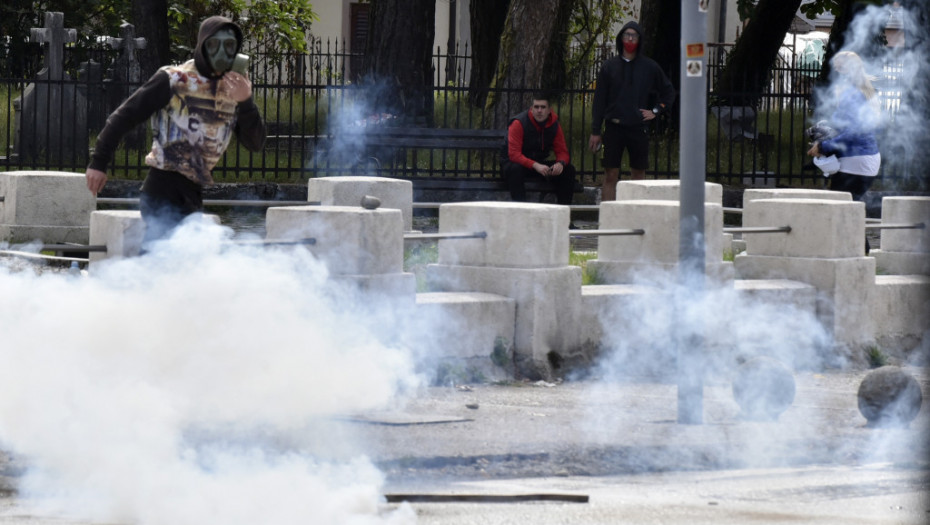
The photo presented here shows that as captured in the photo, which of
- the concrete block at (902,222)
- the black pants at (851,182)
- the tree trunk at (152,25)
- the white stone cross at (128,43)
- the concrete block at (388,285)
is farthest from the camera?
the tree trunk at (152,25)

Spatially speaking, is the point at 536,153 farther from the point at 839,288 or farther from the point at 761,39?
the point at 761,39

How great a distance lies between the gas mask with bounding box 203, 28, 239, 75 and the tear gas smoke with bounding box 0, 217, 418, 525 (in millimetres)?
669

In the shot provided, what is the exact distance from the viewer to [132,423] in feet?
18.7

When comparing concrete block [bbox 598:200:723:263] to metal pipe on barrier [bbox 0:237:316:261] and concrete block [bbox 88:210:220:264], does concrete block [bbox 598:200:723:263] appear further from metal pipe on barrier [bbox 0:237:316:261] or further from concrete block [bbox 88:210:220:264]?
concrete block [bbox 88:210:220:264]

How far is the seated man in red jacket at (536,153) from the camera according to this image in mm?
13406

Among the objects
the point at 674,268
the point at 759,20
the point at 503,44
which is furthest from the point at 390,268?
the point at 759,20

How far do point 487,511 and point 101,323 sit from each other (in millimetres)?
1779

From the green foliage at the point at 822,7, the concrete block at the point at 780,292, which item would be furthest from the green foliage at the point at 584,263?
the green foliage at the point at 822,7

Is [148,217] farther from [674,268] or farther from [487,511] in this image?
[674,268]

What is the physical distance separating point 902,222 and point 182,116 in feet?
21.4

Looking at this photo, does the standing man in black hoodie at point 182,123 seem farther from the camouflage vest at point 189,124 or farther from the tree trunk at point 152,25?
the tree trunk at point 152,25

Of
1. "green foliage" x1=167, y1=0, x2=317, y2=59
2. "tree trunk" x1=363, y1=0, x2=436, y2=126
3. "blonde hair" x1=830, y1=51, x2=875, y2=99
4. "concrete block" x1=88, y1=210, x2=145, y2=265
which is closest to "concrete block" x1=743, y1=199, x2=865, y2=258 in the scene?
"blonde hair" x1=830, y1=51, x2=875, y2=99

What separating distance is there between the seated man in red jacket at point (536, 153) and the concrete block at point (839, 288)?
11.8 feet

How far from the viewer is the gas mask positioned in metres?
6.59
